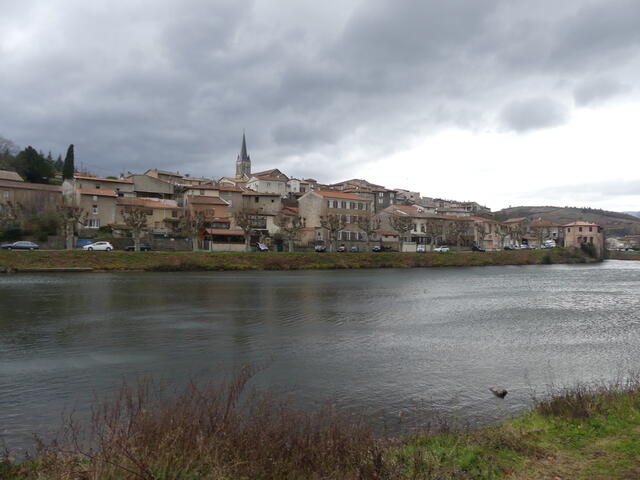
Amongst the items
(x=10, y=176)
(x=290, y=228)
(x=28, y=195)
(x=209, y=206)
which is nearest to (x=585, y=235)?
(x=290, y=228)

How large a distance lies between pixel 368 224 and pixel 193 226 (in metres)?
31.1

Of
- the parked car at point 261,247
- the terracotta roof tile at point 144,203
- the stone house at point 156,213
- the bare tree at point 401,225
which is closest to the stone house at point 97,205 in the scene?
the stone house at point 156,213

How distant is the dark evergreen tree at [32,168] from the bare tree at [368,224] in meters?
62.3

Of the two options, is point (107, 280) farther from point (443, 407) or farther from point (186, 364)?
point (443, 407)

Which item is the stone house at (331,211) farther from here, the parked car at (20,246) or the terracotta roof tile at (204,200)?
the parked car at (20,246)

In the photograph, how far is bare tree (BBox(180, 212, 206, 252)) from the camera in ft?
217

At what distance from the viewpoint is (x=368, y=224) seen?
82.0 metres

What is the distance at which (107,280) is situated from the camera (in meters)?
43.2

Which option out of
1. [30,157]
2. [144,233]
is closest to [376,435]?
[144,233]

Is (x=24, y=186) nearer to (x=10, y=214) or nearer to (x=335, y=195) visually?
(x=10, y=214)

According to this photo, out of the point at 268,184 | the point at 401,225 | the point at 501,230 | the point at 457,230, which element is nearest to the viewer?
the point at 401,225

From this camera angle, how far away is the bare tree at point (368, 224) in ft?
268

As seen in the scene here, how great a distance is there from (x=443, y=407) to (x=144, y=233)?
6627cm

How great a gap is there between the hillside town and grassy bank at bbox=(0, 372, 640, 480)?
56.8 metres
